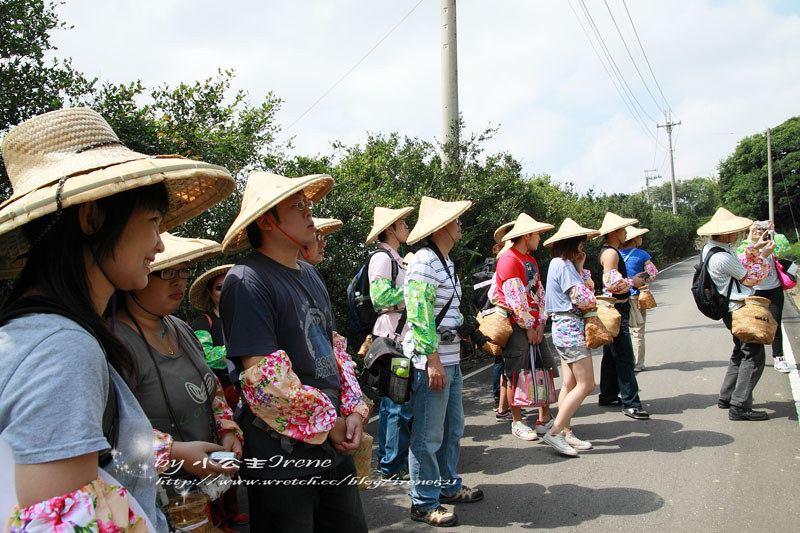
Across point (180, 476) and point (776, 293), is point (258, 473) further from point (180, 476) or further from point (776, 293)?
point (776, 293)

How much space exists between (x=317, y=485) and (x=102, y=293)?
51.8 inches

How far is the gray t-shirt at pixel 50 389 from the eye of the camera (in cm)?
106

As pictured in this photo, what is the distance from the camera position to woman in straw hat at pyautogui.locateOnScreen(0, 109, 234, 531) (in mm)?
1069

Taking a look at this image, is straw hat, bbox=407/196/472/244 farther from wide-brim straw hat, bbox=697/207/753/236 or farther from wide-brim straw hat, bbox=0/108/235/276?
wide-brim straw hat, bbox=697/207/753/236

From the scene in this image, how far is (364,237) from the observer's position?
6516 mm

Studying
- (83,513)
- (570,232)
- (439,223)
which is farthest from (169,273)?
(570,232)

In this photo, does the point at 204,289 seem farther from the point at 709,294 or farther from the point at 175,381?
the point at 709,294

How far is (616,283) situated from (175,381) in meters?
4.89

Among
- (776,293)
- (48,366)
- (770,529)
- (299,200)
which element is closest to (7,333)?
(48,366)

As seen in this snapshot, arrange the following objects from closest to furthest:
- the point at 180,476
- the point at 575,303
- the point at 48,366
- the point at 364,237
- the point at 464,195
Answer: the point at 48,366 → the point at 180,476 → the point at 575,303 → the point at 364,237 → the point at 464,195

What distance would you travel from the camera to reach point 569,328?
4734 mm

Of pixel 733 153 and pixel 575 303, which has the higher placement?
pixel 733 153

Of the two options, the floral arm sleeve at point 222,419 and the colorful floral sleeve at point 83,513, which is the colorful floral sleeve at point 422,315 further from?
the colorful floral sleeve at point 83,513

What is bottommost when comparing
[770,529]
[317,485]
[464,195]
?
[770,529]
